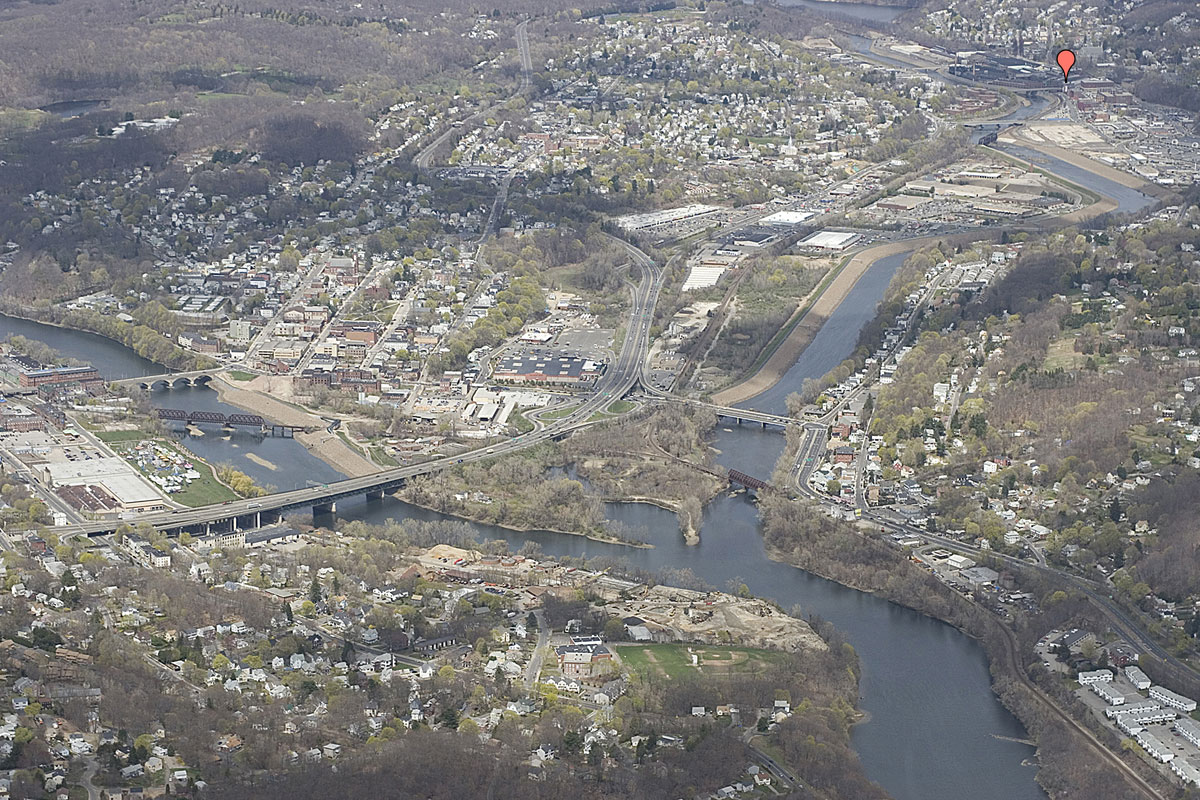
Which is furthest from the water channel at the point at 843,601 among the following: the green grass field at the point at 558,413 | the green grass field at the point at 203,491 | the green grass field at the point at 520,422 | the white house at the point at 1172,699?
the green grass field at the point at 520,422

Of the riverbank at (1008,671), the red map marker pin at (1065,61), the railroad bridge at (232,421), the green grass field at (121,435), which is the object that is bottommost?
the red map marker pin at (1065,61)

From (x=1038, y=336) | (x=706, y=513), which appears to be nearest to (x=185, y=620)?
(x=706, y=513)

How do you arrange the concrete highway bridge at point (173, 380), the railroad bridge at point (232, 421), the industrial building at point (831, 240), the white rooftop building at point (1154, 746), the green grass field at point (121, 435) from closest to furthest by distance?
1. the white rooftop building at point (1154, 746)
2. the green grass field at point (121, 435)
3. the railroad bridge at point (232, 421)
4. the concrete highway bridge at point (173, 380)
5. the industrial building at point (831, 240)

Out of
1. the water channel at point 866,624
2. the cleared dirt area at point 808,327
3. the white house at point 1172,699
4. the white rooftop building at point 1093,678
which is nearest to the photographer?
the water channel at point 866,624

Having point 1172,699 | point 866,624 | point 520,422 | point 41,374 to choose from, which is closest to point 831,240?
point 520,422

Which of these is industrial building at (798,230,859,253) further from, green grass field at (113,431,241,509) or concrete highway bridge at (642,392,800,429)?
green grass field at (113,431,241,509)

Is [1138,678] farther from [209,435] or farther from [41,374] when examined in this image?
[41,374]

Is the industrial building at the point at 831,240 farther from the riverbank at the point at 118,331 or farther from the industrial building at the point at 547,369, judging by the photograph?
the riverbank at the point at 118,331
